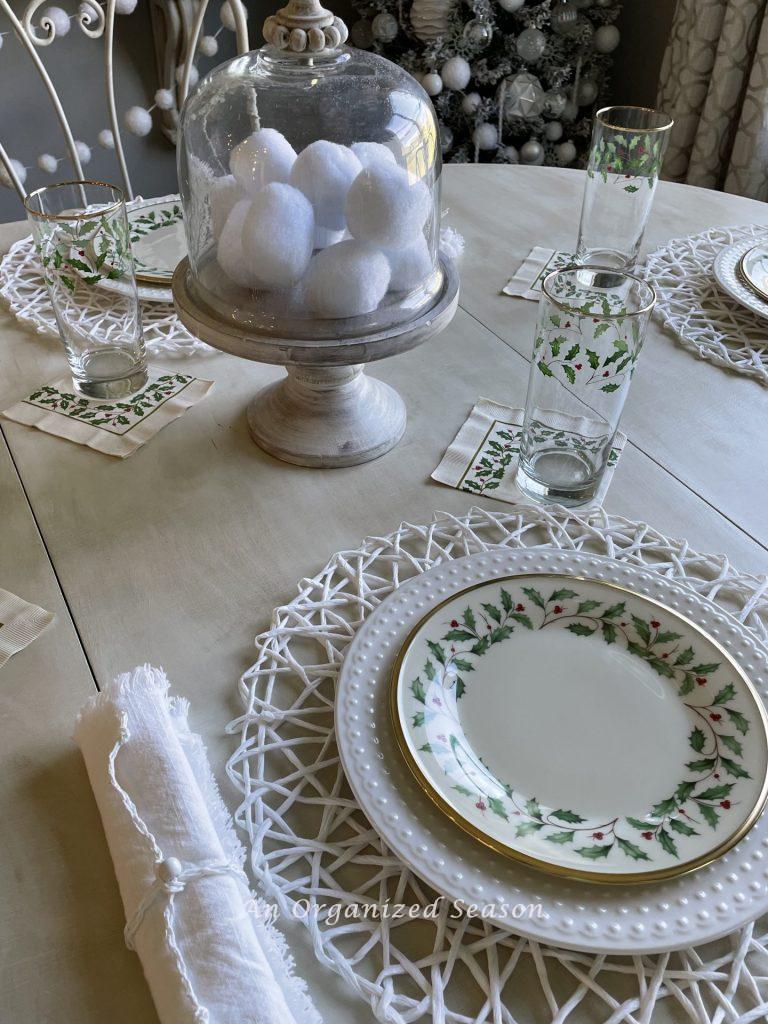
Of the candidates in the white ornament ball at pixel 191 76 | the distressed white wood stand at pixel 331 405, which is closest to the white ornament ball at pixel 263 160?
the distressed white wood stand at pixel 331 405

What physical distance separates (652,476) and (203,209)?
1.58ft

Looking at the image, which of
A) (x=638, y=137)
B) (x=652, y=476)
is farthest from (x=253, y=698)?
(x=638, y=137)

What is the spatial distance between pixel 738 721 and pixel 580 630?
0.12m

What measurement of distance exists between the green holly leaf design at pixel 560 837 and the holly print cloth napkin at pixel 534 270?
71 centimetres

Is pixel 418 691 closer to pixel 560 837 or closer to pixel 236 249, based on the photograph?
pixel 560 837

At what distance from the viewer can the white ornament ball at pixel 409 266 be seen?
705 millimetres

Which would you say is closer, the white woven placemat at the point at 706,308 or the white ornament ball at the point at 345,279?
the white ornament ball at the point at 345,279

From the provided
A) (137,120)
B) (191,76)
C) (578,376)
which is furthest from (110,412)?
(137,120)

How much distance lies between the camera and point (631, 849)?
0.45 meters

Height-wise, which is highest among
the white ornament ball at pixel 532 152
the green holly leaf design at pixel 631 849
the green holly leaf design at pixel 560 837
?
the green holly leaf design at pixel 631 849

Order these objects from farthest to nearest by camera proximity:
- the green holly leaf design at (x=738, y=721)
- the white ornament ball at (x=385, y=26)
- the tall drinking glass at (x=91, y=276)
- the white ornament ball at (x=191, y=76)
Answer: the white ornament ball at (x=385, y=26) → the white ornament ball at (x=191, y=76) → the tall drinking glass at (x=91, y=276) → the green holly leaf design at (x=738, y=721)

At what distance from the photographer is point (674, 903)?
430mm

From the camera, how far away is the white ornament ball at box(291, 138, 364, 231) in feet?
2.23

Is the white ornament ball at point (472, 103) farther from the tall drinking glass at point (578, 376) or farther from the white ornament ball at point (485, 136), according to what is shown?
the tall drinking glass at point (578, 376)
